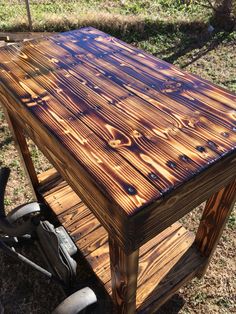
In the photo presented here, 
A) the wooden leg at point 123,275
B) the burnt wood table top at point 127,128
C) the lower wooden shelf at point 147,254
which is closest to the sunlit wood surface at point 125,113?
the burnt wood table top at point 127,128

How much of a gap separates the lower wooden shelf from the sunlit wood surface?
4.15 ft

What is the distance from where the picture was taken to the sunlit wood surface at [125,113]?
3.74 feet

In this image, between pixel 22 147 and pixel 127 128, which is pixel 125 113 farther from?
pixel 22 147

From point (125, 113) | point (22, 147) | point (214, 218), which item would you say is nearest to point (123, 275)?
point (125, 113)

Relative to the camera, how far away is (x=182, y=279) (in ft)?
7.07

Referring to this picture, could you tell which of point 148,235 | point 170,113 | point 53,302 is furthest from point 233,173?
point 53,302

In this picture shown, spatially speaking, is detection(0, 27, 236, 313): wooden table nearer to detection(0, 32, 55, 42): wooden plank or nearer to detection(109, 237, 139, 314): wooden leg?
detection(109, 237, 139, 314): wooden leg

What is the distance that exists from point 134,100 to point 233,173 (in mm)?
624

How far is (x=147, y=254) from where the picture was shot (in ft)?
7.61

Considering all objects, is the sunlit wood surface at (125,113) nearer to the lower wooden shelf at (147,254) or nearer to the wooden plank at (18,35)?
the lower wooden shelf at (147,254)

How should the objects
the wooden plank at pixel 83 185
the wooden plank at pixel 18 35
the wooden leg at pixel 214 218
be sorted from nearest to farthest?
the wooden plank at pixel 83 185
the wooden leg at pixel 214 218
the wooden plank at pixel 18 35

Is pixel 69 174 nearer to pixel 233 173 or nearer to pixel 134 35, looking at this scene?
pixel 233 173

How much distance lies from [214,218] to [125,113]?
3.45 feet

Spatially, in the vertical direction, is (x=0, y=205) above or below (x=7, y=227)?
above
